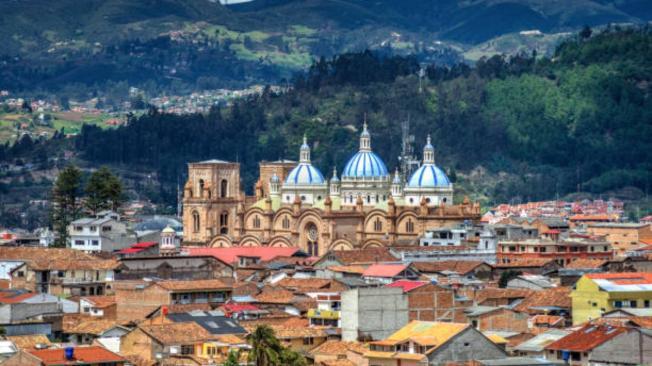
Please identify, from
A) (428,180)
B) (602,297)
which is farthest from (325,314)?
(428,180)

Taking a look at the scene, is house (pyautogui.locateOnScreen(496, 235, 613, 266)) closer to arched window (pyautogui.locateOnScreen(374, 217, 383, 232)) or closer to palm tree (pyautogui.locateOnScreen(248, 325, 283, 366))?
arched window (pyautogui.locateOnScreen(374, 217, 383, 232))

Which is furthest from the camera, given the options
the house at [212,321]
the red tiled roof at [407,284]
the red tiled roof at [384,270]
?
the red tiled roof at [384,270]

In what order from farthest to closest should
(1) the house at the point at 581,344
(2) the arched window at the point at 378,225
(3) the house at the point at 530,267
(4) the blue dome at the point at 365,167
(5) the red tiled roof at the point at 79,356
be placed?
(4) the blue dome at the point at 365,167 → (2) the arched window at the point at 378,225 → (3) the house at the point at 530,267 → (1) the house at the point at 581,344 → (5) the red tiled roof at the point at 79,356

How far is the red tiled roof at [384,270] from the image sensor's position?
11200cm

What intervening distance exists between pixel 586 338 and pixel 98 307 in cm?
2738

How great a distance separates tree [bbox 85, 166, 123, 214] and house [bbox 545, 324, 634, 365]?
69850 mm

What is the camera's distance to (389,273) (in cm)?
11231

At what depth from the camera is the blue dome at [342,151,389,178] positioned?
158000 millimetres

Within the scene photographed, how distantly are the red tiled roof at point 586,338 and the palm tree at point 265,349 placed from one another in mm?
10790

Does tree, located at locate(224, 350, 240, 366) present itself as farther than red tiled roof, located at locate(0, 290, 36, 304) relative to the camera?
No

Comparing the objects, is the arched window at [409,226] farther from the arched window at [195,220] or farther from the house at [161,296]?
the house at [161,296]

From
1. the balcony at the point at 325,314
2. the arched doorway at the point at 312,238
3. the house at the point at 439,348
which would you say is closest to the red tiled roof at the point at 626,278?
the balcony at the point at 325,314

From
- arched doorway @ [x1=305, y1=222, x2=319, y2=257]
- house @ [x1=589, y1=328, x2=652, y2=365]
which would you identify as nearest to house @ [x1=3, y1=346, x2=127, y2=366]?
house @ [x1=589, y1=328, x2=652, y2=365]

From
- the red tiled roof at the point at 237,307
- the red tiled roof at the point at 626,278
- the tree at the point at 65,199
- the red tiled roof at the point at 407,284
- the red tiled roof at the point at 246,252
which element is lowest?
the red tiled roof at the point at 237,307
